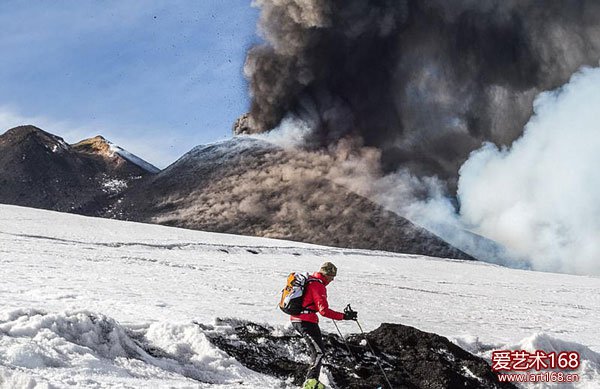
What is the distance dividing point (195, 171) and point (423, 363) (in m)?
67.9

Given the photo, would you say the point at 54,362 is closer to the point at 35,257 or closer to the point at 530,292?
the point at 35,257

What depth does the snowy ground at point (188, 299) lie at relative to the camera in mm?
8977

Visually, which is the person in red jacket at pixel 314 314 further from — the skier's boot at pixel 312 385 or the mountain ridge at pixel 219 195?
the mountain ridge at pixel 219 195

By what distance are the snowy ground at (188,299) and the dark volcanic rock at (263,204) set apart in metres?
26.3

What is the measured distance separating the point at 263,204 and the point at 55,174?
3233 centimetres

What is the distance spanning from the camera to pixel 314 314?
29.5 ft

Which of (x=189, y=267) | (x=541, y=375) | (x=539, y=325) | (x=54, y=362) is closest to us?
(x=54, y=362)

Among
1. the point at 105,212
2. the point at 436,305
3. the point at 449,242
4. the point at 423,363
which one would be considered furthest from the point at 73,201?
the point at 423,363

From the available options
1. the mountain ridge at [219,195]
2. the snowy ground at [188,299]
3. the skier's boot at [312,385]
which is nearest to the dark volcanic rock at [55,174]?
the mountain ridge at [219,195]

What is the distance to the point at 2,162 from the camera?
85062mm

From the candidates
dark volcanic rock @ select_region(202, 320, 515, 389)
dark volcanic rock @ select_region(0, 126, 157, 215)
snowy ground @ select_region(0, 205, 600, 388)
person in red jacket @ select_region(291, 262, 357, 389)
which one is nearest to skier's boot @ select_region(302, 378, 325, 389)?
person in red jacket @ select_region(291, 262, 357, 389)

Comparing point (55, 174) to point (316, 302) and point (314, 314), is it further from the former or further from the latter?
point (316, 302)

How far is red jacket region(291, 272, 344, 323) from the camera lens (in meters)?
8.57

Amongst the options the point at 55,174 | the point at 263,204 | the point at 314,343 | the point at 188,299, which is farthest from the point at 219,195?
the point at 314,343
